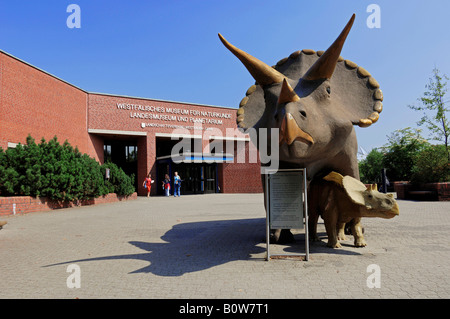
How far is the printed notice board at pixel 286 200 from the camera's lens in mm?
4848

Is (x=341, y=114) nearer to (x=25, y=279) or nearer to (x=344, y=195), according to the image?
(x=344, y=195)

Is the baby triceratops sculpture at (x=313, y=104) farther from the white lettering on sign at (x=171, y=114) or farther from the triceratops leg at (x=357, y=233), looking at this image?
the white lettering on sign at (x=171, y=114)

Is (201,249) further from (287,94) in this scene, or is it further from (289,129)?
(287,94)

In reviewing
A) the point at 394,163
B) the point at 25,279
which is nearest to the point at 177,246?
the point at 25,279

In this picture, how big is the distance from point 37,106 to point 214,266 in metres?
19.9

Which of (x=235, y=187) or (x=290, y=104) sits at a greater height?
(x=290, y=104)

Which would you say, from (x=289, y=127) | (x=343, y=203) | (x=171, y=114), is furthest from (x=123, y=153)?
(x=289, y=127)

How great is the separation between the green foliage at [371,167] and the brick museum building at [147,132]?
18.3m

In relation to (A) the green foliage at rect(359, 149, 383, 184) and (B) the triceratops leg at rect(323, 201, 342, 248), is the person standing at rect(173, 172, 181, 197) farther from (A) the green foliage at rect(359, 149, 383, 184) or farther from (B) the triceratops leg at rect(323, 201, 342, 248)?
(A) the green foliage at rect(359, 149, 383, 184)

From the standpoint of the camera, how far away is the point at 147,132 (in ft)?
89.5

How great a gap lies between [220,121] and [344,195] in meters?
26.1

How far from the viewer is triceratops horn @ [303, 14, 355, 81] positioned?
3553 mm

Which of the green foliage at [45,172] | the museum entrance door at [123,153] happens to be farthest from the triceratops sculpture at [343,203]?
the museum entrance door at [123,153]

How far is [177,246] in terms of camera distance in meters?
5.95
